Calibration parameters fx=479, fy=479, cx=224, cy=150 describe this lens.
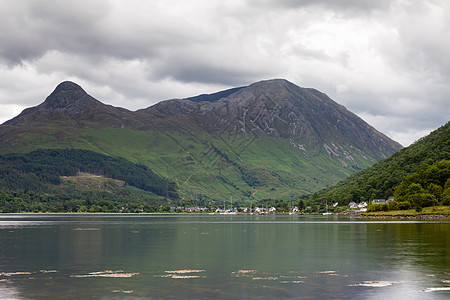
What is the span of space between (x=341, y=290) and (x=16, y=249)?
184ft

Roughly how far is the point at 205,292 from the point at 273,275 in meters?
10.8

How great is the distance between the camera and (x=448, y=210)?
19362cm

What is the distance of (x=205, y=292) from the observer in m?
36.4

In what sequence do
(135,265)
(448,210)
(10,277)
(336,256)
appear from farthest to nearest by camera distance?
(448,210)
(336,256)
(135,265)
(10,277)

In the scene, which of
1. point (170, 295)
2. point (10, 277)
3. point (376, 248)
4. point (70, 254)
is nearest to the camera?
point (170, 295)

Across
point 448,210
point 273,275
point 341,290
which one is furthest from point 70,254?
point 448,210

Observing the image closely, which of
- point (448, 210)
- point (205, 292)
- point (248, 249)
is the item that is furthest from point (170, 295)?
point (448, 210)

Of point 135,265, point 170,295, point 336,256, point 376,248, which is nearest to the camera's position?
point 170,295

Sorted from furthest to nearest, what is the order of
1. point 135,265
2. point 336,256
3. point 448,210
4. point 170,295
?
1. point 448,210
2. point 336,256
3. point 135,265
4. point 170,295

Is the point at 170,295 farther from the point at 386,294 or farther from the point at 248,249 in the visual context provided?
the point at 248,249

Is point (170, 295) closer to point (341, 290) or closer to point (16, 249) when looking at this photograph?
point (341, 290)

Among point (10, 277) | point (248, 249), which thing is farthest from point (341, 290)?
point (248, 249)

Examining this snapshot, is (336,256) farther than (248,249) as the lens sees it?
No

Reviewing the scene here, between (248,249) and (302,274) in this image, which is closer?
(302,274)
